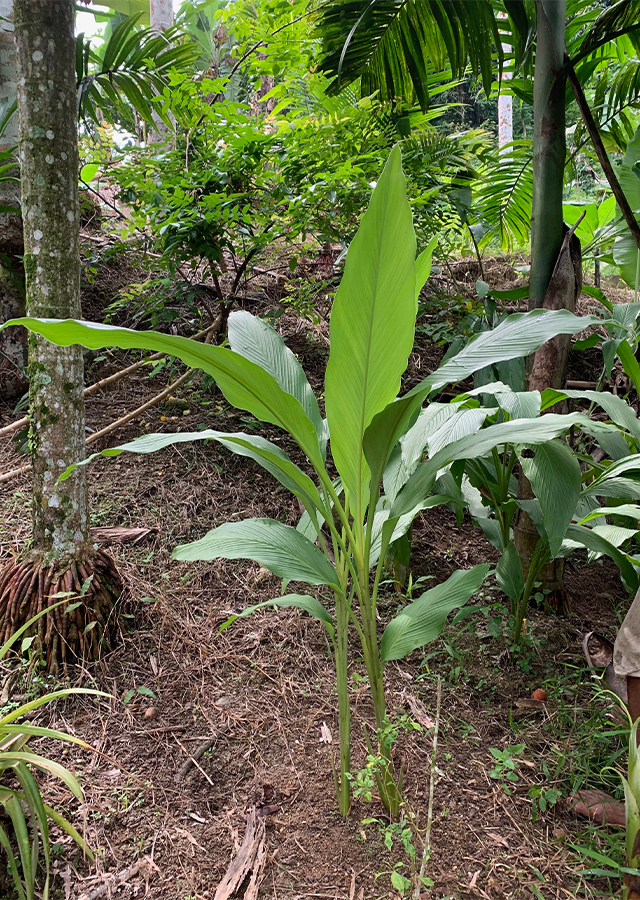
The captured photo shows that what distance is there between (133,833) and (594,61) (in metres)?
2.65

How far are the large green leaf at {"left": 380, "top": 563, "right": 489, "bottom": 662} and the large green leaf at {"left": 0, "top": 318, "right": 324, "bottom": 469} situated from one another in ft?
1.15

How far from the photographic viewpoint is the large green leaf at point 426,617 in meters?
0.97

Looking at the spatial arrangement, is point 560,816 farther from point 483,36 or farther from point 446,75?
point 446,75

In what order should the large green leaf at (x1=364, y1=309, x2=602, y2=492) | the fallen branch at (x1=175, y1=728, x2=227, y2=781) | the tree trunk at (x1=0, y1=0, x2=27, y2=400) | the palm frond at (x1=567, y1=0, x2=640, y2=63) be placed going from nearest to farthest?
the large green leaf at (x1=364, y1=309, x2=602, y2=492), the fallen branch at (x1=175, y1=728, x2=227, y2=781), the palm frond at (x1=567, y1=0, x2=640, y2=63), the tree trunk at (x1=0, y1=0, x2=27, y2=400)

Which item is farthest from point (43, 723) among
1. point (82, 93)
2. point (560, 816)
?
point (82, 93)

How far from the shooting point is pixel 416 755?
1209 millimetres

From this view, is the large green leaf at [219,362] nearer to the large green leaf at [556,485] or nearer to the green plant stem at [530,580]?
the large green leaf at [556,485]

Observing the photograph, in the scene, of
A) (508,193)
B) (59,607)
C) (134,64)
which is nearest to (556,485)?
(59,607)

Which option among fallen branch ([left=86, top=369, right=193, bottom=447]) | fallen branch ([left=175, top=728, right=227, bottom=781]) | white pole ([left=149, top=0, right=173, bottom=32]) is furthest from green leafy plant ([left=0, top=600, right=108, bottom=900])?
white pole ([left=149, top=0, right=173, bottom=32])

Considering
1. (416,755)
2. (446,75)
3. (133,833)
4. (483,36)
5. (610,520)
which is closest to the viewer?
(133,833)

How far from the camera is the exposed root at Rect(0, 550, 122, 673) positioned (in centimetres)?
137

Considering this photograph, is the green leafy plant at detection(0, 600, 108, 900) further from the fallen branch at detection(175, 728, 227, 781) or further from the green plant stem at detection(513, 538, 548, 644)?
the green plant stem at detection(513, 538, 548, 644)

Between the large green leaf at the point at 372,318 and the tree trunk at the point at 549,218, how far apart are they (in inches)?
36.7

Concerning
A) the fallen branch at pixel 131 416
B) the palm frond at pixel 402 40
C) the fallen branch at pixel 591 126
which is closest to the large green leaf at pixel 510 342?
the fallen branch at pixel 591 126
